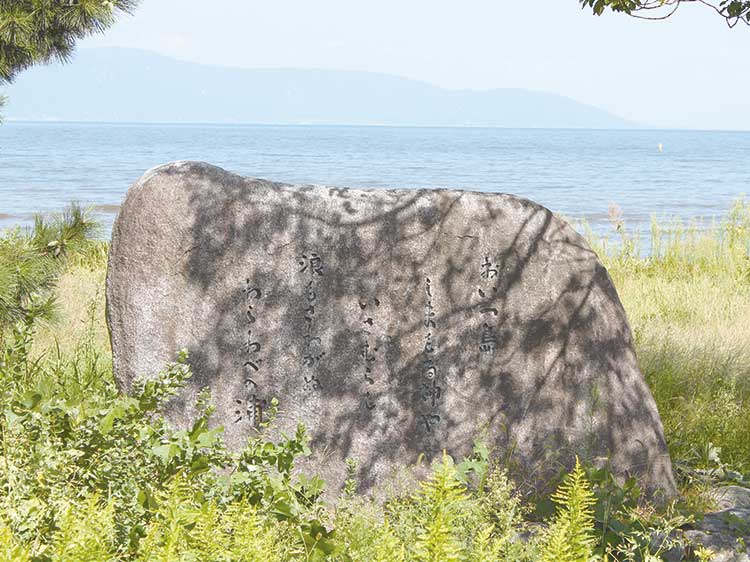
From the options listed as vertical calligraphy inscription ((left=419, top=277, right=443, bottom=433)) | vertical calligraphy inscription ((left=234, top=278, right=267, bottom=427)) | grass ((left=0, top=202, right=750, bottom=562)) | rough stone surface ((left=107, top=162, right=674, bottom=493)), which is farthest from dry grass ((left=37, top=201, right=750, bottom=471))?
vertical calligraphy inscription ((left=419, top=277, right=443, bottom=433))

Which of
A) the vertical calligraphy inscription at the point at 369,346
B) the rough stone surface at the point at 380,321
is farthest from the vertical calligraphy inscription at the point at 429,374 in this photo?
the vertical calligraphy inscription at the point at 369,346

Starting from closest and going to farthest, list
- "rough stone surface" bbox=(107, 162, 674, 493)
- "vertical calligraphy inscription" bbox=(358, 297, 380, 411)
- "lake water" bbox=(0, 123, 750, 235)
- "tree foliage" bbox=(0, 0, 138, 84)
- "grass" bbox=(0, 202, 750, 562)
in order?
"grass" bbox=(0, 202, 750, 562)
"rough stone surface" bbox=(107, 162, 674, 493)
"vertical calligraphy inscription" bbox=(358, 297, 380, 411)
"tree foliage" bbox=(0, 0, 138, 84)
"lake water" bbox=(0, 123, 750, 235)

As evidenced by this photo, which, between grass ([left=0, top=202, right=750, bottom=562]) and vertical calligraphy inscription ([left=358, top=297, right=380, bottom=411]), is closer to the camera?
grass ([left=0, top=202, right=750, bottom=562])

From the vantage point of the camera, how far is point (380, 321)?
462 cm

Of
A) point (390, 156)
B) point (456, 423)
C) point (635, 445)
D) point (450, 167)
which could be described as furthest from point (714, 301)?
point (390, 156)

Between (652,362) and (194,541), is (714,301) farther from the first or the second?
(194,541)

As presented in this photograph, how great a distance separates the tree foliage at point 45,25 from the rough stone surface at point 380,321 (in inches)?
65.1

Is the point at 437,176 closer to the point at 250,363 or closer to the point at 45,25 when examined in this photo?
the point at 45,25

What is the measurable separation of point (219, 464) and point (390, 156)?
50121 mm

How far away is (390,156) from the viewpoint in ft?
174

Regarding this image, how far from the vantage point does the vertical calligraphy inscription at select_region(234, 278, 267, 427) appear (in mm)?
4543

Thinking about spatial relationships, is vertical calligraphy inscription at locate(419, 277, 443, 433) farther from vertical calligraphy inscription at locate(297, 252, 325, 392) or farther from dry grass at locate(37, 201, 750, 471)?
dry grass at locate(37, 201, 750, 471)

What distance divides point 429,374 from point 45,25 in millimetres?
3277

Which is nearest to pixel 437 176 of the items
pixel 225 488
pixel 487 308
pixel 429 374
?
pixel 487 308
